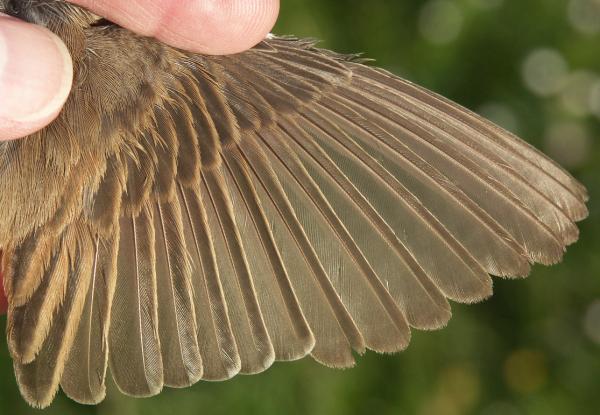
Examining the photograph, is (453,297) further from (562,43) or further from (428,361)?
(562,43)

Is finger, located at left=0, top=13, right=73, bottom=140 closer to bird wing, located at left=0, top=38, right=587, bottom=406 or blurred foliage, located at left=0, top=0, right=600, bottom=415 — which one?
bird wing, located at left=0, top=38, right=587, bottom=406

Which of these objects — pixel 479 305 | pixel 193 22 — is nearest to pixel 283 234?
pixel 193 22

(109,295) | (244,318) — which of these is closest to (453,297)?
(244,318)

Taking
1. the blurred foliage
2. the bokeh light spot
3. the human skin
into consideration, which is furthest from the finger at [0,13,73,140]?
the bokeh light spot

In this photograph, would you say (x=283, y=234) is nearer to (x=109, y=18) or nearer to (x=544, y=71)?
(x=109, y=18)

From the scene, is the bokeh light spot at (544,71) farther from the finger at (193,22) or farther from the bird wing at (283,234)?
the finger at (193,22)

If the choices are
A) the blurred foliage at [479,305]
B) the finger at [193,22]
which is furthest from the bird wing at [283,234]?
the blurred foliage at [479,305]
